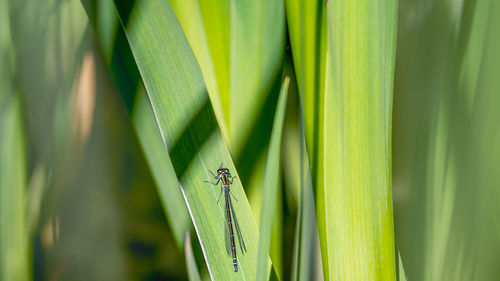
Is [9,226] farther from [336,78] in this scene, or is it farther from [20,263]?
[336,78]

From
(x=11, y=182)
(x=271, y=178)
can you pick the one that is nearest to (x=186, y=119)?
(x=271, y=178)

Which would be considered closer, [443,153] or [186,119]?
[186,119]

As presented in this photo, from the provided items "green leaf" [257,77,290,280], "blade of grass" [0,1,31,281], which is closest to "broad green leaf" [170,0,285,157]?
"green leaf" [257,77,290,280]

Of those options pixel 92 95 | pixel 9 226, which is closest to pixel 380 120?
pixel 92 95

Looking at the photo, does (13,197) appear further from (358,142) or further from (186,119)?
(358,142)

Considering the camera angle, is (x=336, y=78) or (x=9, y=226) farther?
(x=9, y=226)

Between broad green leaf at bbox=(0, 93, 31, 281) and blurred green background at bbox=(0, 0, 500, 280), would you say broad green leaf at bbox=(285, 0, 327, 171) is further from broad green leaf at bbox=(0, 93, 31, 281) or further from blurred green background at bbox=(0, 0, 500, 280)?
broad green leaf at bbox=(0, 93, 31, 281)

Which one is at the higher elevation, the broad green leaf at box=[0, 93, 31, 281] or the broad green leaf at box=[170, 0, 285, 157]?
the broad green leaf at box=[170, 0, 285, 157]
